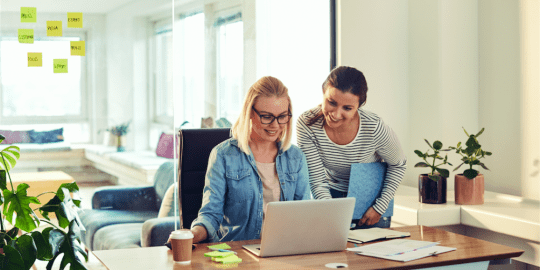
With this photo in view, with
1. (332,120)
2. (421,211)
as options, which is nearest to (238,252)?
(332,120)

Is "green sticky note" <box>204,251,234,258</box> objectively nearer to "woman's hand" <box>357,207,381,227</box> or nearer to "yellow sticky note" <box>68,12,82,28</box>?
"woman's hand" <box>357,207,381,227</box>

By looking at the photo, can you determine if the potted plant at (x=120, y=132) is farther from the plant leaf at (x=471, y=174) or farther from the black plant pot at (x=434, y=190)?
the plant leaf at (x=471, y=174)

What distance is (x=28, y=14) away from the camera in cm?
295

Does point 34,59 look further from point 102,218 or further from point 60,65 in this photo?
point 102,218

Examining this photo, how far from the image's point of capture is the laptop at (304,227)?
156 cm

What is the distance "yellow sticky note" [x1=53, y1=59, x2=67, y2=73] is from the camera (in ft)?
9.91

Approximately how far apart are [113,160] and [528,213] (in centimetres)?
226

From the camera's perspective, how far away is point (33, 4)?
Result: 117 inches

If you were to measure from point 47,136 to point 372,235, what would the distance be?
202cm

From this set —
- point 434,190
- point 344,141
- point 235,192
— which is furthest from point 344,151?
point 434,190

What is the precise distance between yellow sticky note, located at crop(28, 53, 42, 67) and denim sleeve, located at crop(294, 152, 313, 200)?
5.65 ft

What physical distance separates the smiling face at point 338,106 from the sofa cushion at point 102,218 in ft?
5.39

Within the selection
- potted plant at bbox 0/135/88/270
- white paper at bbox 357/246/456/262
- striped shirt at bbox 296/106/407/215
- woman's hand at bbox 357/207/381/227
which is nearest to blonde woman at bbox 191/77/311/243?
striped shirt at bbox 296/106/407/215

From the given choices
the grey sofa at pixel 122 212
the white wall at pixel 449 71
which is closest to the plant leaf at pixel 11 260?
the grey sofa at pixel 122 212
